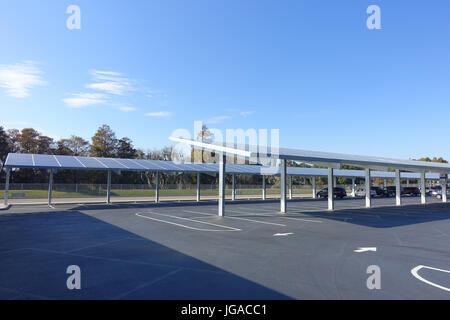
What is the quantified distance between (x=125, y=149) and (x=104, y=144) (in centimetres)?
427

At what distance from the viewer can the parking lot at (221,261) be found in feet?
18.9

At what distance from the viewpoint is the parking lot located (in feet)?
18.9

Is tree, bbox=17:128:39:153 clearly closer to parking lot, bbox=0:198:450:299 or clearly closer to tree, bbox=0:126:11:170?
tree, bbox=0:126:11:170

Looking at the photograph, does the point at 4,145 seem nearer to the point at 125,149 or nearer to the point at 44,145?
the point at 44,145

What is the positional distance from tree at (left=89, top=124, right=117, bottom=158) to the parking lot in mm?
45341

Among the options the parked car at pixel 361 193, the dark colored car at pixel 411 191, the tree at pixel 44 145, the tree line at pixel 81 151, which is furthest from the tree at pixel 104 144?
the dark colored car at pixel 411 191

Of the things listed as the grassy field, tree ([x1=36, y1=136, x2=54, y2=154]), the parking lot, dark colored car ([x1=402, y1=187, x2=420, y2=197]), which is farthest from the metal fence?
the parking lot

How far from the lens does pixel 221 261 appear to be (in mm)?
7934

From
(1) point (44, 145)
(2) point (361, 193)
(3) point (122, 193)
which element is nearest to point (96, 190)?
(3) point (122, 193)

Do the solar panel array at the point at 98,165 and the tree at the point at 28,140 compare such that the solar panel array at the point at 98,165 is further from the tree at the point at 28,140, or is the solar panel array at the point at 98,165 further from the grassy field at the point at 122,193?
the tree at the point at 28,140
